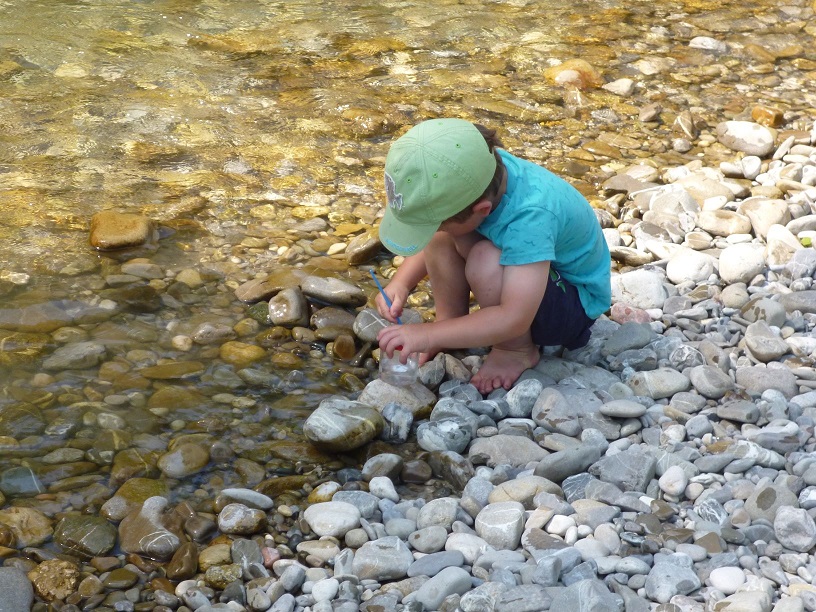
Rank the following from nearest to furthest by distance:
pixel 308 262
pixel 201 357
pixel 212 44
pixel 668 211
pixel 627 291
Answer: pixel 201 357, pixel 627 291, pixel 308 262, pixel 668 211, pixel 212 44

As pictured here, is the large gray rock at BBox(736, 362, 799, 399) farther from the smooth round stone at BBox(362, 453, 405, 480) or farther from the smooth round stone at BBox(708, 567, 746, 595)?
the smooth round stone at BBox(362, 453, 405, 480)

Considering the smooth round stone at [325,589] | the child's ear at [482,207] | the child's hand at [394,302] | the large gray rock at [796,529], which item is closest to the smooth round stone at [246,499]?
the smooth round stone at [325,589]

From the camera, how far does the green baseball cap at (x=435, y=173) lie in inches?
102

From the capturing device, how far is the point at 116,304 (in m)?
3.47

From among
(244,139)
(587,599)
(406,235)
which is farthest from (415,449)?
(244,139)

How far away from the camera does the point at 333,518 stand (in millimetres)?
2492

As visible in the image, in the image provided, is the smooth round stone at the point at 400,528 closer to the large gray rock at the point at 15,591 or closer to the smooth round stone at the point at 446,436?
the smooth round stone at the point at 446,436

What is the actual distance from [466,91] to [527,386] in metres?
2.91

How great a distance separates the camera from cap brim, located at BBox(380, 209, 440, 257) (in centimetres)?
270

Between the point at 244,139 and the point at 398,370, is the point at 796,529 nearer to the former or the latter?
the point at 398,370

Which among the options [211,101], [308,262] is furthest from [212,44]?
[308,262]

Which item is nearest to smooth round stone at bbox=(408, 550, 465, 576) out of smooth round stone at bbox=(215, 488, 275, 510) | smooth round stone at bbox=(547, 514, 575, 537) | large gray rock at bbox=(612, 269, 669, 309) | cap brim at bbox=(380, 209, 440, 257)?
smooth round stone at bbox=(547, 514, 575, 537)

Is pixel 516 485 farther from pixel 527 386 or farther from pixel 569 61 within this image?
pixel 569 61

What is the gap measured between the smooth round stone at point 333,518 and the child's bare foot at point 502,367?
2.43ft
